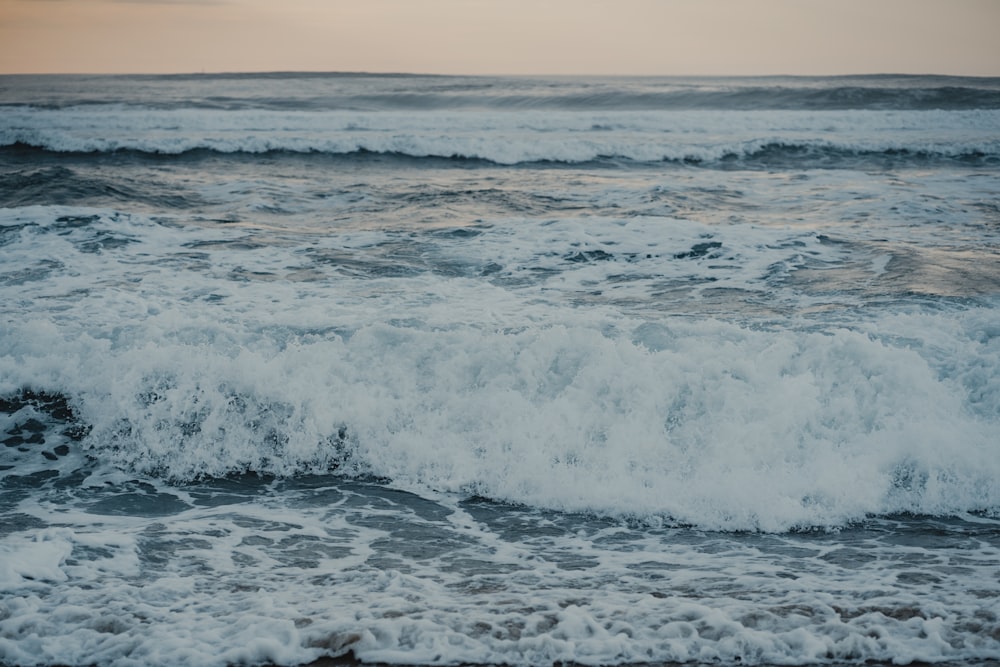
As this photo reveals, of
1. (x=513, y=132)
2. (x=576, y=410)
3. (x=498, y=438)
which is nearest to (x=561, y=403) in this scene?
(x=576, y=410)

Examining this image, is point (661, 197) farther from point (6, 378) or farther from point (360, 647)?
point (360, 647)

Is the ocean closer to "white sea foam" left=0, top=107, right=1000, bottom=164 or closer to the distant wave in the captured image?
the distant wave

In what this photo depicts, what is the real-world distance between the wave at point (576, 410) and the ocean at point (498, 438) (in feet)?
0.08

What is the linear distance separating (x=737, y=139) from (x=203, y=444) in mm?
19784

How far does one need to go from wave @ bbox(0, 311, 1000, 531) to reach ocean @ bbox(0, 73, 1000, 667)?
0.08ft

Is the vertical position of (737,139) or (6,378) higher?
(737,139)

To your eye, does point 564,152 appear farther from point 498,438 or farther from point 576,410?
point 498,438

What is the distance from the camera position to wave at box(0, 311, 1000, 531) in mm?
5285

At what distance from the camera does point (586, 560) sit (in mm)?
4441

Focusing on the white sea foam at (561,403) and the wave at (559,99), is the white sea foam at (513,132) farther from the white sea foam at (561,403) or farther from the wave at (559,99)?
the white sea foam at (561,403)

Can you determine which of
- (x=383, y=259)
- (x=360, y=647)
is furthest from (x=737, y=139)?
(x=360, y=647)

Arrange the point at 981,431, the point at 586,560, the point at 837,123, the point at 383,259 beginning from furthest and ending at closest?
the point at 837,123 → the point at 383,259 → the point at 981,431 → the point at 586,560

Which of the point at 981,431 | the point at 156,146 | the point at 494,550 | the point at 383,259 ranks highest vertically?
the point at 156,146

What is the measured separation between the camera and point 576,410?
5.96 m
